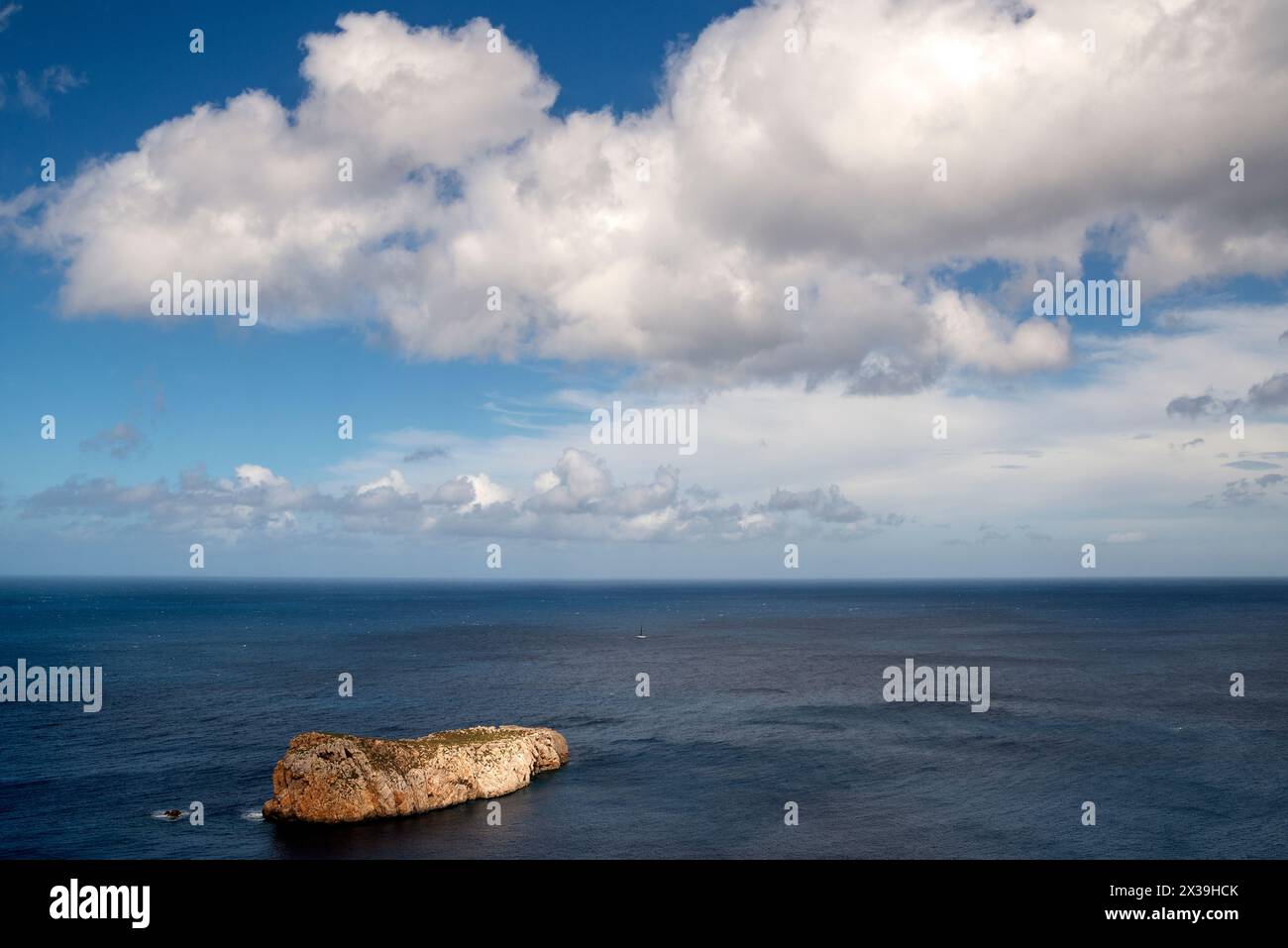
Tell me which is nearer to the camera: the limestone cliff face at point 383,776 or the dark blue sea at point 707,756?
the dark blue sea at point 707,756

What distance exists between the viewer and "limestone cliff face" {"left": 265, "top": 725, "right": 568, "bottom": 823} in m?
56.2

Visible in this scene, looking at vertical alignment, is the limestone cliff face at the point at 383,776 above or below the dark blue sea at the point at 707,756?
above

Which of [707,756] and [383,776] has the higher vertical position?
[383,776]

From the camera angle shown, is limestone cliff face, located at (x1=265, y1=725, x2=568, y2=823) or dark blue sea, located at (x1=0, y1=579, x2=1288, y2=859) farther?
limestone cliff face, located at (x1=265, y1=725, x2=568, y2=823)

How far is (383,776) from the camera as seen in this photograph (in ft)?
191

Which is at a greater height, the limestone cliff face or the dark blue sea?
the limestone cliff face

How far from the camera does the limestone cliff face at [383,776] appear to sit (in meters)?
56.2

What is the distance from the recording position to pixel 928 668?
135m

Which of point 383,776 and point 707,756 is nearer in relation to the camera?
point 383,776

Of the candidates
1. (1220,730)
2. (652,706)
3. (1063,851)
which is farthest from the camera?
(652,706)
